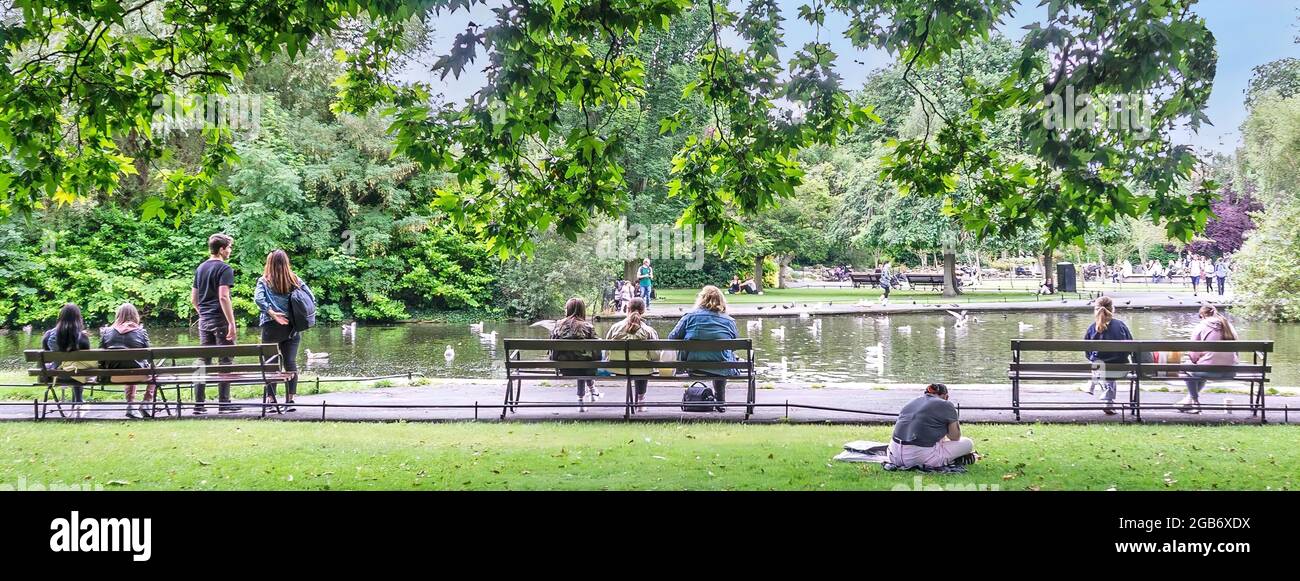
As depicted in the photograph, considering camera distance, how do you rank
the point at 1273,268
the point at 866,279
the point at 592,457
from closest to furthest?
the point at 592,457 < the point at 1273,268 < the point at 866,279

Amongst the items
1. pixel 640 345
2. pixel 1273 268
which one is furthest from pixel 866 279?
pixel 640 345

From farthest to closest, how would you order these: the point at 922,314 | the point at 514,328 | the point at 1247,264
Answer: the point at 922,314 < the point at 514,328 < the point at 1247,264

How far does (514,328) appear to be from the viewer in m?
23.6

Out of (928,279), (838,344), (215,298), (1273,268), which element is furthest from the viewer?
(928,279)

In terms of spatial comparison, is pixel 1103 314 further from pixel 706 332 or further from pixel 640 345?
pixel 640 345

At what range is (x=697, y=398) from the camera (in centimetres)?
832

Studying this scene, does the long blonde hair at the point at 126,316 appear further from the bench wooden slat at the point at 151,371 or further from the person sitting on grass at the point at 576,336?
the person sitting on grass at the point at 576,336

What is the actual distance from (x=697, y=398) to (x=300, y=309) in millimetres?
3871

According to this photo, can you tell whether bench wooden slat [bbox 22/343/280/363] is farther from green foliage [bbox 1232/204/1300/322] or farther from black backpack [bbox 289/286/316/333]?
green foliage [bbox 1232/204/1300/322]

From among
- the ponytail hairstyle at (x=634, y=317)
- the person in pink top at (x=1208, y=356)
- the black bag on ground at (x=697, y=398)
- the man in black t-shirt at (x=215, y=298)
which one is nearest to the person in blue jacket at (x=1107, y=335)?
the person in pink top at (x=1208, y=356)

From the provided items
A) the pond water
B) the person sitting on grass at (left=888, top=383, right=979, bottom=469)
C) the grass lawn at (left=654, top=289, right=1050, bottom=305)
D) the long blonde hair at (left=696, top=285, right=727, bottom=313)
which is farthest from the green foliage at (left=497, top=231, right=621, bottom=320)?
the person sitting on grass at (left=888, top=383, right=979, bottom=469)
